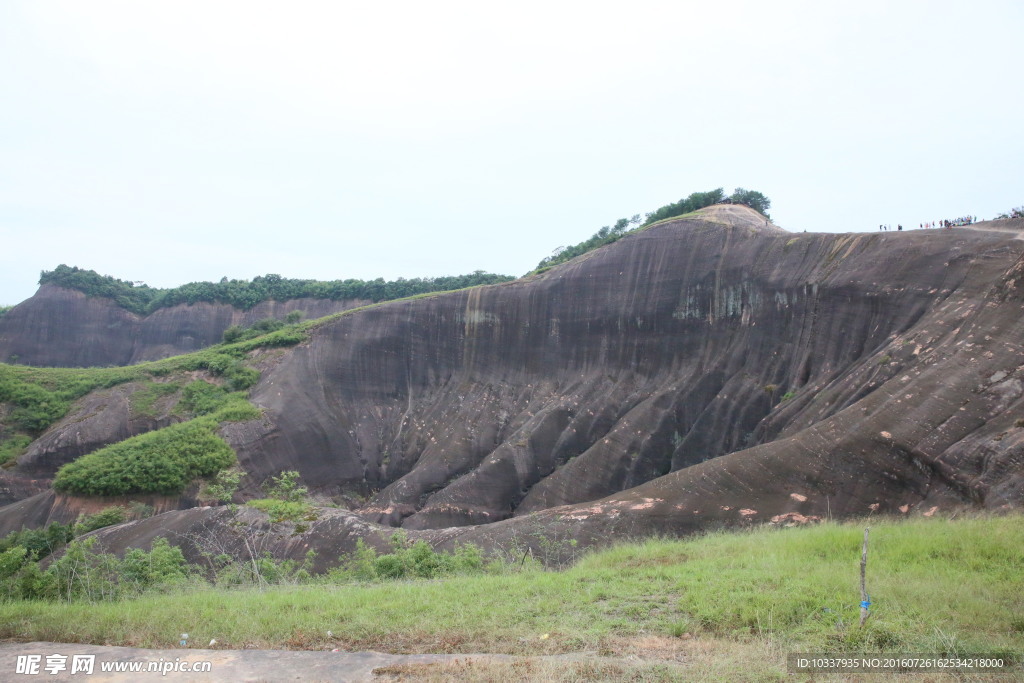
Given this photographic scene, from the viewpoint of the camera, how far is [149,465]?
31.7 m

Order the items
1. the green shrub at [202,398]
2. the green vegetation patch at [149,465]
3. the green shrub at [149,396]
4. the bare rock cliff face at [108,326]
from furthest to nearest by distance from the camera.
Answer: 1. the bare rock cliff face at [108,326]
2. the green shrub at [149,396]
3. the green shrub at [202,398]
4. the green vegetation patch at [149,465]

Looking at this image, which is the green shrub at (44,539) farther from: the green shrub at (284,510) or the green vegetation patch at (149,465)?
the green vegetation patch at (149,465)

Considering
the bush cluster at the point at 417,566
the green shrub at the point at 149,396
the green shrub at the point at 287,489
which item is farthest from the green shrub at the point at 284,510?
the green shrub at the point at 149,396

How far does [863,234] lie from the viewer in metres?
28.5

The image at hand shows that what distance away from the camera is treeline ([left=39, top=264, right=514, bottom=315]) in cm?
7069

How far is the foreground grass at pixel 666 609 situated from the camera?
734 cm

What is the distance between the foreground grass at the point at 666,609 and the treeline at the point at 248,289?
58860mm

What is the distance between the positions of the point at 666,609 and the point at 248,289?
240 feet

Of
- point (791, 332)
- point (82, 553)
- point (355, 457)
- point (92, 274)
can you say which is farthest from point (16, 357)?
point (791, 332)

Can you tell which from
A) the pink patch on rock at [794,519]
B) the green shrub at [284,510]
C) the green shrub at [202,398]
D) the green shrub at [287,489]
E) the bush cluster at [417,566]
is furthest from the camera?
the green shrub at [202,398]

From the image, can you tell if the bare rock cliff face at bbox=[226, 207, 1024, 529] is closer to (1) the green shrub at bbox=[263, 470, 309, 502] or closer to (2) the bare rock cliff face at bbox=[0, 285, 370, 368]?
(1) the green shrub at bbox=[263, 470, 309, 502]

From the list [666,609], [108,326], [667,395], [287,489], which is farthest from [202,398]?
[108,326]

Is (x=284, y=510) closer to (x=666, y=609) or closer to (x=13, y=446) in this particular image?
(x=666, y=609)

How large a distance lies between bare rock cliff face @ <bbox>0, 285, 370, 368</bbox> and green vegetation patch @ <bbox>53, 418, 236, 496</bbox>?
3613 cm
